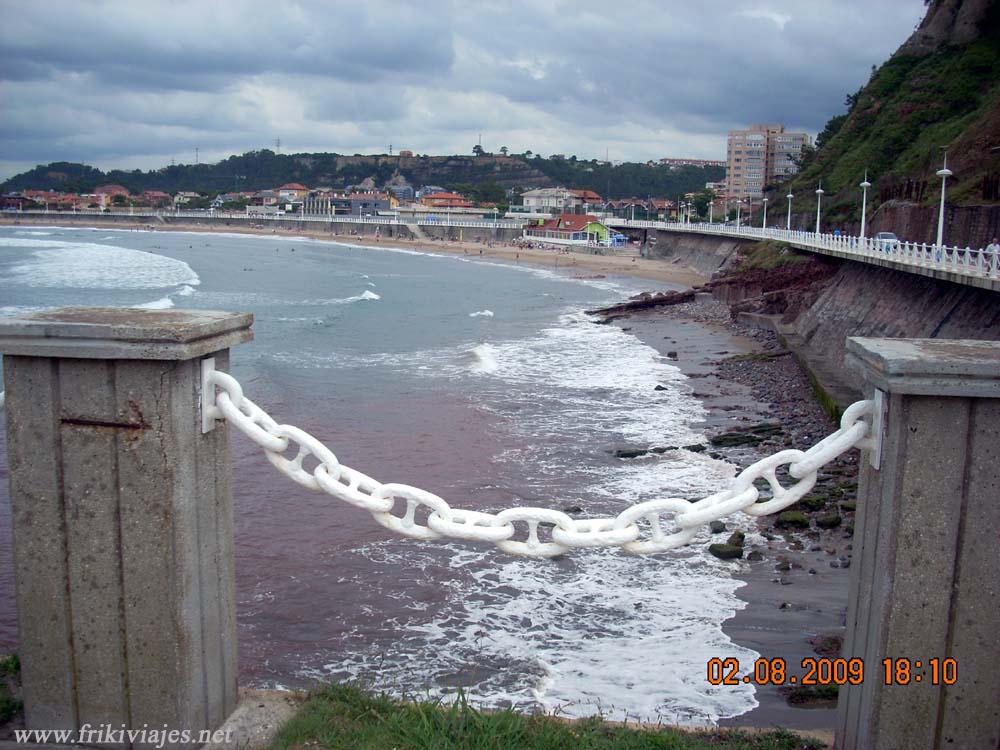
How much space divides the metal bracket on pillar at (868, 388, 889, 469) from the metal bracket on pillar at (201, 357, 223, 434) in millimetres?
2182

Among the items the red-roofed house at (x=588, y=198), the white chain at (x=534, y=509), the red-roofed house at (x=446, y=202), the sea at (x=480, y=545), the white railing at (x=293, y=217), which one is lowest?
the sea at (x=480, y=545)

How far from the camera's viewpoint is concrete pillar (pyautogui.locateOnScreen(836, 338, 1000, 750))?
9.10ft

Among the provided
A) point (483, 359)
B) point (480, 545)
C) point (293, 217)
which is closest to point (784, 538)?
point (480, 545)

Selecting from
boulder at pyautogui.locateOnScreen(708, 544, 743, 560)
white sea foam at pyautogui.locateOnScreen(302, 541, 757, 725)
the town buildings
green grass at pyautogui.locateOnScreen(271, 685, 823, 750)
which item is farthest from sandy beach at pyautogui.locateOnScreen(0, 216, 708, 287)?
green grass at pyautogui.locateOnScreen(271, 685, 823, 750)

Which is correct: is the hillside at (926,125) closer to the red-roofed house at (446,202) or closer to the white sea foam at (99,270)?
the white sea foam at (99,270)

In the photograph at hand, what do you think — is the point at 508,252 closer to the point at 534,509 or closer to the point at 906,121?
the point at 906,121

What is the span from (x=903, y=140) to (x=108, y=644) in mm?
68952

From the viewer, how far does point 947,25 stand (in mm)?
75875

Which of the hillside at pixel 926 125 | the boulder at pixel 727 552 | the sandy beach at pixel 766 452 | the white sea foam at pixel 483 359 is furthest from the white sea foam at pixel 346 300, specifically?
the boulder at pixel 727 552

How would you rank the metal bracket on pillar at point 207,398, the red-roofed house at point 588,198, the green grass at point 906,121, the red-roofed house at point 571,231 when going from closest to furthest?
the metal bracket on pillar at point 207,398 < the green grass at point 906,121 < the red-roofed house at point 571,231 < the red-roofed house at point 588,198

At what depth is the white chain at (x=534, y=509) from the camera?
3.12 m

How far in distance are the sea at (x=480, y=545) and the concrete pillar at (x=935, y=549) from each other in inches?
72.9

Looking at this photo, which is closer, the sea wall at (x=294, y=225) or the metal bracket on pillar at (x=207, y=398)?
the metal bracket on pillar at (x=207, y=398)

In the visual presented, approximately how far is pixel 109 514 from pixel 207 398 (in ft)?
1.63
